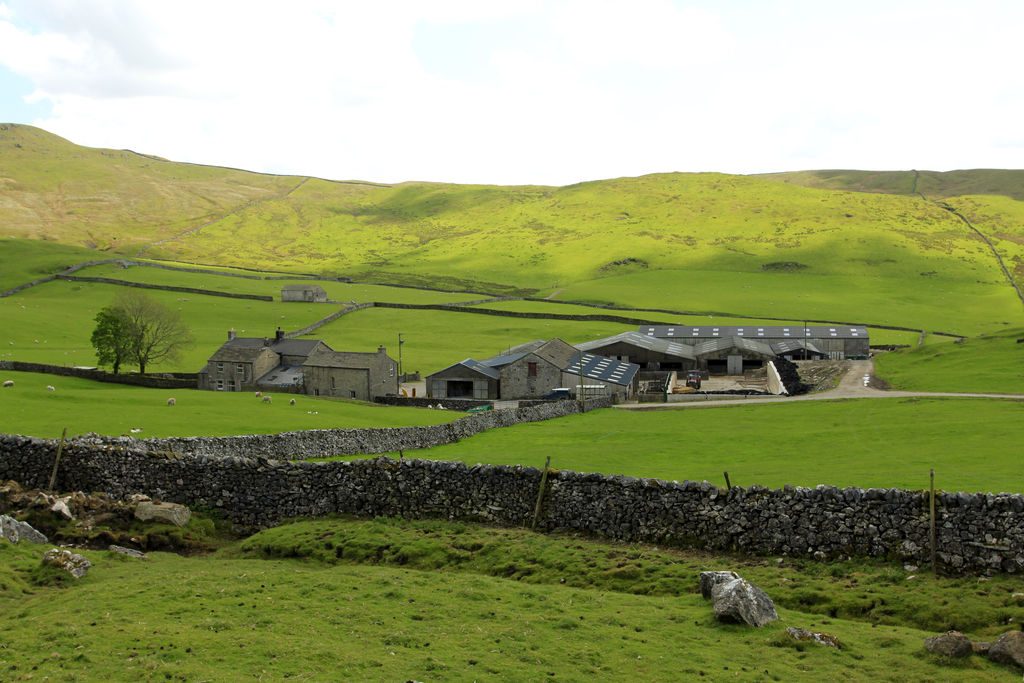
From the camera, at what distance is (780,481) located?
22703 millimetres

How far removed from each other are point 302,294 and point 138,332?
56600 millimetres

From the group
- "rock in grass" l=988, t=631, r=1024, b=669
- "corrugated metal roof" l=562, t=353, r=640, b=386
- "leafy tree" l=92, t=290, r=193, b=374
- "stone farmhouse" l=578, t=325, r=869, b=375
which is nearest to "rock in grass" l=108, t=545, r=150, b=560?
"rock in grass" l=988, t=631, r=1024, b=669

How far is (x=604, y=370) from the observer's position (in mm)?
71375

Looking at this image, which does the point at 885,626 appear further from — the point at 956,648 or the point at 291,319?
the point at 291,319

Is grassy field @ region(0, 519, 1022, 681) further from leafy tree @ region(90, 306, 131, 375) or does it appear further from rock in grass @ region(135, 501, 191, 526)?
leafy tree @ region(90, 306, 131, 375)

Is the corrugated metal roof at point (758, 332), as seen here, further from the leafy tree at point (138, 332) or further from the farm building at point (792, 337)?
the leafy tree at point (138, 332)

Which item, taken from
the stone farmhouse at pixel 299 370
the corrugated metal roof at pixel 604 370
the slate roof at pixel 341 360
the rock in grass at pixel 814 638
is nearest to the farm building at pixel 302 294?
the stone farmhouse at pixel 299 370

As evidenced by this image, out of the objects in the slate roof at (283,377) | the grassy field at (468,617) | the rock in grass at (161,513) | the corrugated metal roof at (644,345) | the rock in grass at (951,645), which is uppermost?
the corrugated metal roof at (644,345)

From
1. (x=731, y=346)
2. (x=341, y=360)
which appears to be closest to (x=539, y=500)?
(x=341, y=360)

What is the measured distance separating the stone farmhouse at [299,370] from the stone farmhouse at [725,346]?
28262 mm

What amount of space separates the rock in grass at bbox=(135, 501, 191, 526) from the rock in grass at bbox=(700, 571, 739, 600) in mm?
13507

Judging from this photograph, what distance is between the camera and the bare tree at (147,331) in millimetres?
67562

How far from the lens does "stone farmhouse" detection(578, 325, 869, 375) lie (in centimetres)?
8788

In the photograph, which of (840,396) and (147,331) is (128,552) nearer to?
(840,396)
